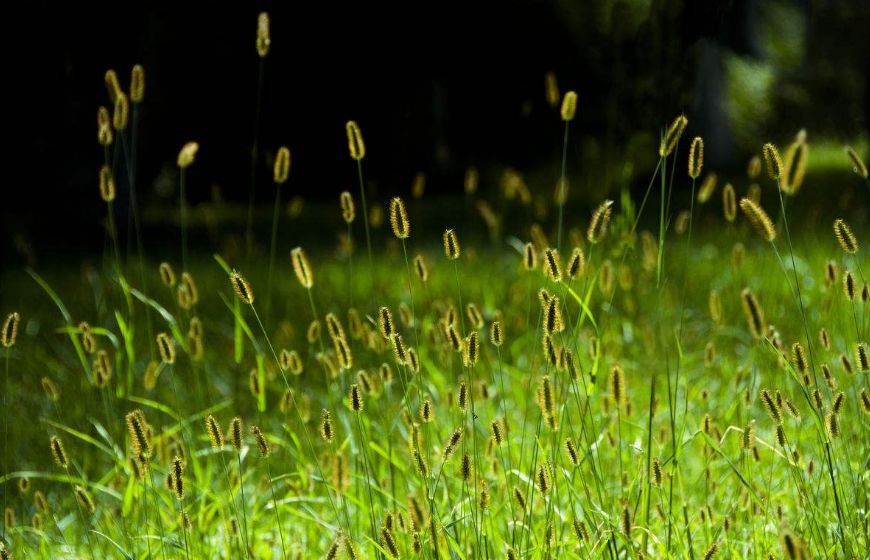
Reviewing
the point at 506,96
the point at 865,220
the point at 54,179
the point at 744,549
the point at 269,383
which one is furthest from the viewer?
the point at 506,96

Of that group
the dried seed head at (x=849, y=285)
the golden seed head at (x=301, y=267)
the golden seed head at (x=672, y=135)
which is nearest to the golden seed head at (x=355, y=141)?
the golden seed head at (x=301, y=267)

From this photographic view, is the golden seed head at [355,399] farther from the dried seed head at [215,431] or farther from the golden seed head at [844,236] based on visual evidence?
the golden seed head at [844,236]

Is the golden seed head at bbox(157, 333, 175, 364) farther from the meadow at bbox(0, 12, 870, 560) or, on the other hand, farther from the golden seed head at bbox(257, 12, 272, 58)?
the golden seed head at bbox(257, 12, 272, 58)

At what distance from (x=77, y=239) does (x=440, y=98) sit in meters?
6.05

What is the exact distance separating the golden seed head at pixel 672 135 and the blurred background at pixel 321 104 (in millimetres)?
1245

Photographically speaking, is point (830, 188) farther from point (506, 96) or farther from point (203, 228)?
point (203, 228)

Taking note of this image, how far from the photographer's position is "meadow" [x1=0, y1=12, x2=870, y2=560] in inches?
60.2

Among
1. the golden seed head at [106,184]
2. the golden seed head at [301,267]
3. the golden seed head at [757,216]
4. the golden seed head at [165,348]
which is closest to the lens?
the golden seed head at [757,216]

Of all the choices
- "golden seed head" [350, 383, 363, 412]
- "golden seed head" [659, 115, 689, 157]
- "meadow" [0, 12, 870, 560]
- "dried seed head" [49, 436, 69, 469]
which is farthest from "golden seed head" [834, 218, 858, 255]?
"dried seed head" [49, 436, 69, 469]

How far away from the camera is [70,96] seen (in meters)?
7.09

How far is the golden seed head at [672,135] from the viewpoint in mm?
1576

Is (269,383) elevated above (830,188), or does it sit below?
above

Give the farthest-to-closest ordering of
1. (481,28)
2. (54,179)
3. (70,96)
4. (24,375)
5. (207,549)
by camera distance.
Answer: (481,28)
(54,179)
(70,96)
(24,375)
(207,549)

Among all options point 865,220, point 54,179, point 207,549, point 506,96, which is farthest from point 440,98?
point 207,549
